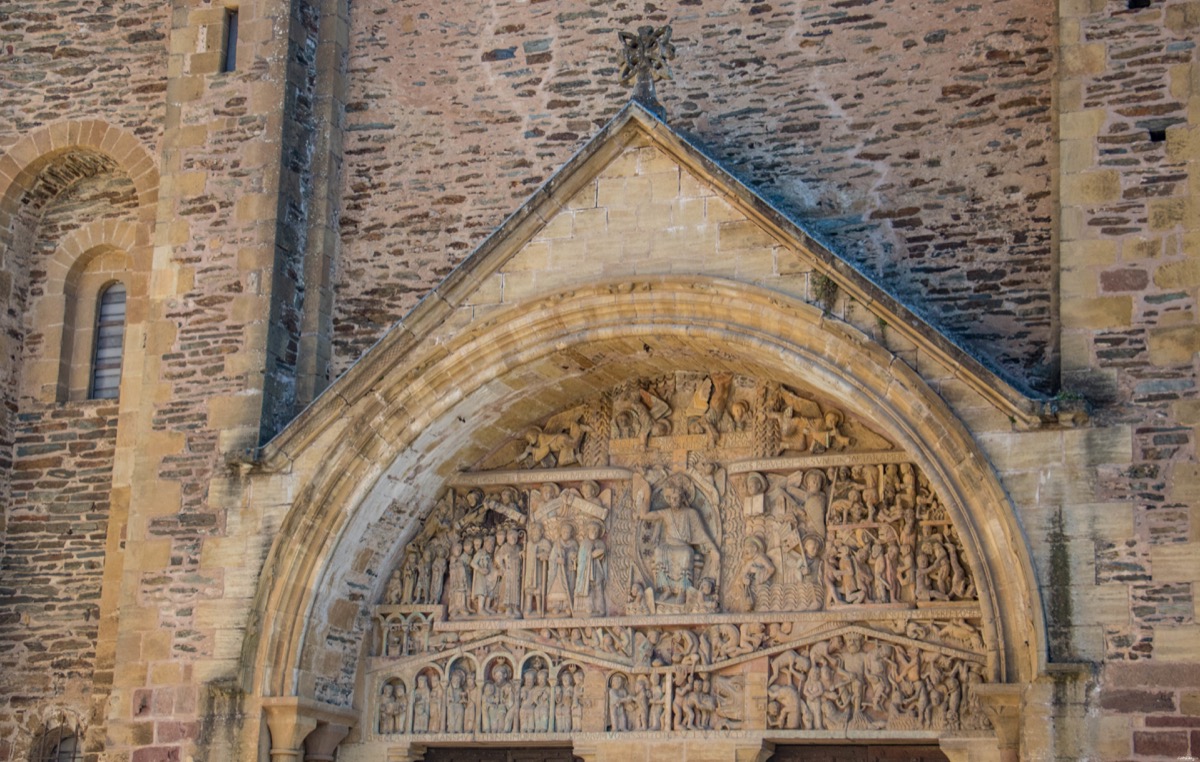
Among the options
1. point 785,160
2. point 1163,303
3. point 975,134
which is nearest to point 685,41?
point 785,160

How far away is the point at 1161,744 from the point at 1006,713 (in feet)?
3.00

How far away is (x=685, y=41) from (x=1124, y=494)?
5.02 metres

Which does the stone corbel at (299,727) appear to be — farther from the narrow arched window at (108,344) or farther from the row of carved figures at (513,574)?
the narrow arched window at (108,344)

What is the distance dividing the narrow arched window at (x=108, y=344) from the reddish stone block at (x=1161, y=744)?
8274mm

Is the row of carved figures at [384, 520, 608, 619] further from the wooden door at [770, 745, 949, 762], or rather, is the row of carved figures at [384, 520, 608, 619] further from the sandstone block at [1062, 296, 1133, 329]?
the sandstone block at [1062, 296, 1133, 329]

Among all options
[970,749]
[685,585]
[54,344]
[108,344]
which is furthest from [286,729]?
[970,749]

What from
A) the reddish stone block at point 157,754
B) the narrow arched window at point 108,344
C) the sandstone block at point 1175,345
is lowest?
the reddish stone block at point 157,754

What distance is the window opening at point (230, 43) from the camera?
1456cm

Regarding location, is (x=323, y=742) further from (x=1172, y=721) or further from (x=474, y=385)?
(x=1172, y=721)

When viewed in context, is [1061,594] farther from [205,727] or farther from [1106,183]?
[205,727]

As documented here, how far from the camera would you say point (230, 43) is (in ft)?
48.2

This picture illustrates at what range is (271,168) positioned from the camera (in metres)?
14.1

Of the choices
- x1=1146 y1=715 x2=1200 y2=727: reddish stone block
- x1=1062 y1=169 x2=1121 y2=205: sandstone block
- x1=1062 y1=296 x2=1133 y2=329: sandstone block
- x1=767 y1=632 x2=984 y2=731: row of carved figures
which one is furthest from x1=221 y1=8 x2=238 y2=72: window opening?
x1=1146 y1=715 x2=1200 y2=727: reddish stone block

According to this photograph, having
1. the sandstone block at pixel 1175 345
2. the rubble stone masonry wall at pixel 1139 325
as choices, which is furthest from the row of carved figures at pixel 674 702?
the sandstone block at pixel 1175 345
